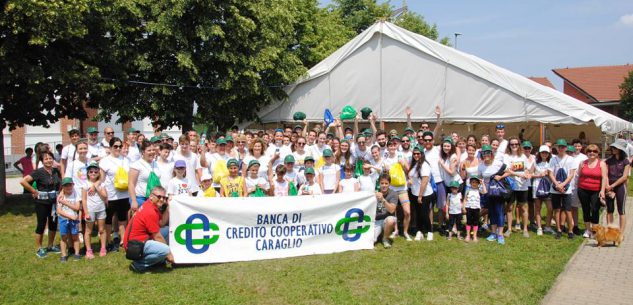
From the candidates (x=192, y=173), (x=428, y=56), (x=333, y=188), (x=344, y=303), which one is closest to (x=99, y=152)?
(x=192, y=173)

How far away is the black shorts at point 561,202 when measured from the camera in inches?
342

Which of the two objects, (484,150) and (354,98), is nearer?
(484,150)

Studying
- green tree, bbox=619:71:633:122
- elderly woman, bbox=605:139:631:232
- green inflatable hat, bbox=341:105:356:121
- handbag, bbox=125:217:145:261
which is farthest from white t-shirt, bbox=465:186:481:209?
green tree, bbox=619:71:633:122

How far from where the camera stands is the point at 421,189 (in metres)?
8.40

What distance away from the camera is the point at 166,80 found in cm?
1487

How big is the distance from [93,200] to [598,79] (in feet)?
163

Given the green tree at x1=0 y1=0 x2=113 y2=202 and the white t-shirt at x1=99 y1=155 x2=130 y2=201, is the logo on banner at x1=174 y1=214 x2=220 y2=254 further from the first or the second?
the green tree at x1=0 y1=0 x2=113 y2=202

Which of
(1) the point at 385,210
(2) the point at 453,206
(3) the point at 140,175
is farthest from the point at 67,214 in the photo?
(2) the point at 453,206

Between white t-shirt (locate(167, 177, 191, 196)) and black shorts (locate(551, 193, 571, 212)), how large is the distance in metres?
6.27

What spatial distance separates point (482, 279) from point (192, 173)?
464cm

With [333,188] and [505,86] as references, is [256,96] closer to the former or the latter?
[505,86]

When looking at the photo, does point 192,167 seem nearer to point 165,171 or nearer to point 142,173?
point 165,171

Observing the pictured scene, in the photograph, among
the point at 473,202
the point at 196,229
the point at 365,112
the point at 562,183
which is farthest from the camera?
the point at 365,112

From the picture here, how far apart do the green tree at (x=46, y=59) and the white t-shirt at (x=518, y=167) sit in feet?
30.0
